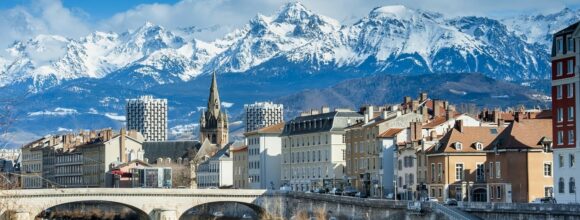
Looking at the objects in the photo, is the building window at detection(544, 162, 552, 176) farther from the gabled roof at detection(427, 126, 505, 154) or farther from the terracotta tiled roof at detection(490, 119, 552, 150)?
the gabled roof at detection(427, 126, 505, 154)

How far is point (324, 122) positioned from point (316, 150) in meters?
2.99

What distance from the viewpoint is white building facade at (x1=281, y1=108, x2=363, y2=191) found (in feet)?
456

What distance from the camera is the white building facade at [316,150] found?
139 metres

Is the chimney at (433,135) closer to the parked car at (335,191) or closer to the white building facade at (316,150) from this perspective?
Answer: the parked car at (335,191)

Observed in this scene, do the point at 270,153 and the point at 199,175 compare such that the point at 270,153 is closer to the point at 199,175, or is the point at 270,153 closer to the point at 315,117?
the point at 315,117

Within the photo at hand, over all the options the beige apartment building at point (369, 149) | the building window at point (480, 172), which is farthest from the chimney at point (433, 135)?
the building window at point (480, 172)

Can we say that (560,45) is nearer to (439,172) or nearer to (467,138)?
(467,138)

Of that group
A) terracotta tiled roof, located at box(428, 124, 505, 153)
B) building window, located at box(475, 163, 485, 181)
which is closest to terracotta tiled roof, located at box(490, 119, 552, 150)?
building window, located at box(475, 163, 485, 181)

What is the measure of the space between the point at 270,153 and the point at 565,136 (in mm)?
79024

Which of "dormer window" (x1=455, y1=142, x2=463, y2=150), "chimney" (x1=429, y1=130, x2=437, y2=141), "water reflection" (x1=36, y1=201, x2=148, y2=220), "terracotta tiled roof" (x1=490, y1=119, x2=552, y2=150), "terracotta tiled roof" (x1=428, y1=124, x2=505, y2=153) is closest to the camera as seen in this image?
"terracotta tiled roof" (x1=490, y1=119, x2=552, y2=150)

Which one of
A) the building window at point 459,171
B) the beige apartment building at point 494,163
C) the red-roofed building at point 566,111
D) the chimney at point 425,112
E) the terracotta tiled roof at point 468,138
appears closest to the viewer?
the red-roofed building at point 566,111

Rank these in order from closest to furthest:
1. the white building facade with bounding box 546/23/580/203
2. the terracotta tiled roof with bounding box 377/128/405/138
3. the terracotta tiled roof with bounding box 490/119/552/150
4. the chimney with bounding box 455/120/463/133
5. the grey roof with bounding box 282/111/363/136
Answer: the white building facade with bounding box 546/23/580/203 < the terracotta tiled roof with bounding box 490/119/552/150 < the chimney with bounding box 455/120/463/133 < the terracotta tiled roof with bounding box 377/128/405/138 < the grey roof with bounding box 282/111/363/136

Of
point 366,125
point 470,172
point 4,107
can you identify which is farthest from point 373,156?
point 4,107

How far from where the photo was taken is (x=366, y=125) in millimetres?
127125
